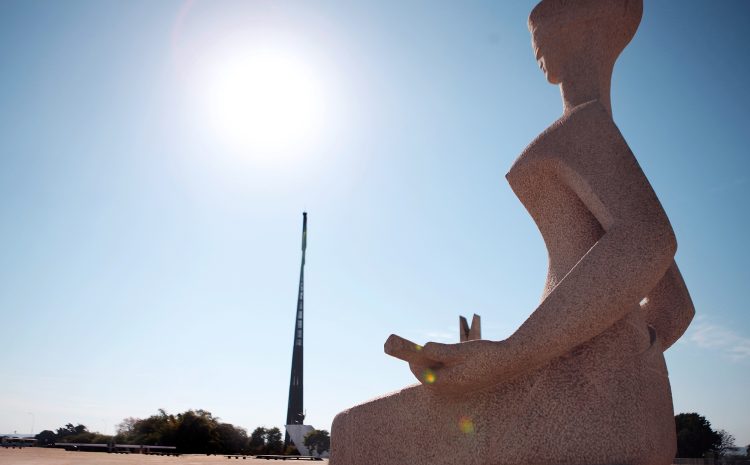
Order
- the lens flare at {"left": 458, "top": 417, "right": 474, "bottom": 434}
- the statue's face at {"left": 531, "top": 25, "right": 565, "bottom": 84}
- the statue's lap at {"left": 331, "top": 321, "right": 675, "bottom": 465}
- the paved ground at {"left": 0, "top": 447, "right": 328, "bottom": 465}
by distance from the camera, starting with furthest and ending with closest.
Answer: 1. the paved ground at {"left": 0, "top": 447, "right": 328, "bottom": 465}
2. the statue's face at {"left": 531, "top": 25, "right": 565, "bottom": 84}
3. the lens flare at {"left": 458, "top": 417, "right": 474, "bottom": 434}
4. the statue's lap at {"left": 331, "top": 321, "right": 675, "bottom": 465}

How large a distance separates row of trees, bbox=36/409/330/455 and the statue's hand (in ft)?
104

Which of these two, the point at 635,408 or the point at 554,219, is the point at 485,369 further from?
the point at 554,219

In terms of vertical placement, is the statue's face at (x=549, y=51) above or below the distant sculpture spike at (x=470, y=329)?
above

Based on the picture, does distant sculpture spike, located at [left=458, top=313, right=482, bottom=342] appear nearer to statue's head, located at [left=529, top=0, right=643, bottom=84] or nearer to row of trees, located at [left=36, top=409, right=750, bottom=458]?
statue's head, located at [left=529, top=0, right=643, bottom=84]

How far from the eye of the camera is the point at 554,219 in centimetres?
358

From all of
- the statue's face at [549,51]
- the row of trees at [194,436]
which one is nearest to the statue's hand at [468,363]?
the statue's face at [549,51]

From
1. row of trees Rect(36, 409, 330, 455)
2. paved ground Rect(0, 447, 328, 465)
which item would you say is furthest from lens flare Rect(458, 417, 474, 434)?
row of trees Rect(36, 409, 330, 455)

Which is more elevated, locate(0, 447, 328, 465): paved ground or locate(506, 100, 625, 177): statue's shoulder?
locate(506, 100, 625, 177): statue's shoulder

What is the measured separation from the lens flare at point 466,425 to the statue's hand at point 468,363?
0.22 m

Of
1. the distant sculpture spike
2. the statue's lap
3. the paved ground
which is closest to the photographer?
the statue's lap

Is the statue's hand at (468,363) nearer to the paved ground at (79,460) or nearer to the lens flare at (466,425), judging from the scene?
the lens flare at (466,425)

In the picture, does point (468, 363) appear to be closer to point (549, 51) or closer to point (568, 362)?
point (568, 362)

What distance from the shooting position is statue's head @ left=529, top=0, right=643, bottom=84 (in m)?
3.80

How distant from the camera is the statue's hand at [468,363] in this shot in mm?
2914
